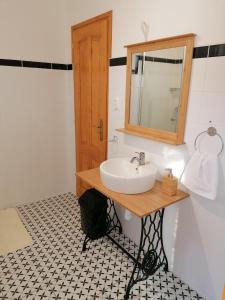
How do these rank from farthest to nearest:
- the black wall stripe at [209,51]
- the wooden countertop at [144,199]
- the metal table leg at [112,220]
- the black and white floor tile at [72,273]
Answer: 1. the metal table leg at [112,220]
2. the black and white floor tile at [72,273]
3. the wooden countertop at [144,199]
4. the black wall stripe at [209,51]

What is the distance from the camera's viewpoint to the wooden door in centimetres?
218

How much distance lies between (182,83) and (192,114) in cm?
22

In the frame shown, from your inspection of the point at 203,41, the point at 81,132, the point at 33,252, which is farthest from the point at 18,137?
the point at 203,41

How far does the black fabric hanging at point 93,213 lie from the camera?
2.11 m

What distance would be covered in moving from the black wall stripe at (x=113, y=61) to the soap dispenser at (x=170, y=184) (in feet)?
2.58

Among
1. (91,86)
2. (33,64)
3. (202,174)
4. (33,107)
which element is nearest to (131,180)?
(202,174)

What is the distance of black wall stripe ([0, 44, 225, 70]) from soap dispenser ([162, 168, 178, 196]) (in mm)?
787

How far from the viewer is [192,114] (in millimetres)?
1528

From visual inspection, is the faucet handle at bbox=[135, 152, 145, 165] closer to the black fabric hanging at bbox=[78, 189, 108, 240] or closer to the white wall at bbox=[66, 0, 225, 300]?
the white wall at bbox=[66, 0, 225, 300]

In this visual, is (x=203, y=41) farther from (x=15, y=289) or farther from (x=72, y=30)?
(x=15, y=289)

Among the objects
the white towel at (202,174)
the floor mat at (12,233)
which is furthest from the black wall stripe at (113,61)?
the floor mat at (12,233)

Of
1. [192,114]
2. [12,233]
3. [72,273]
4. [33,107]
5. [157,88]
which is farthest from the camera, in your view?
[33,107]

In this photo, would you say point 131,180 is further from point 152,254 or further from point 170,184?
point 152,254

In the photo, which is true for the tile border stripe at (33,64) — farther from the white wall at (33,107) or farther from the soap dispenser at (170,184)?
the soap dispenser at (170,184)
